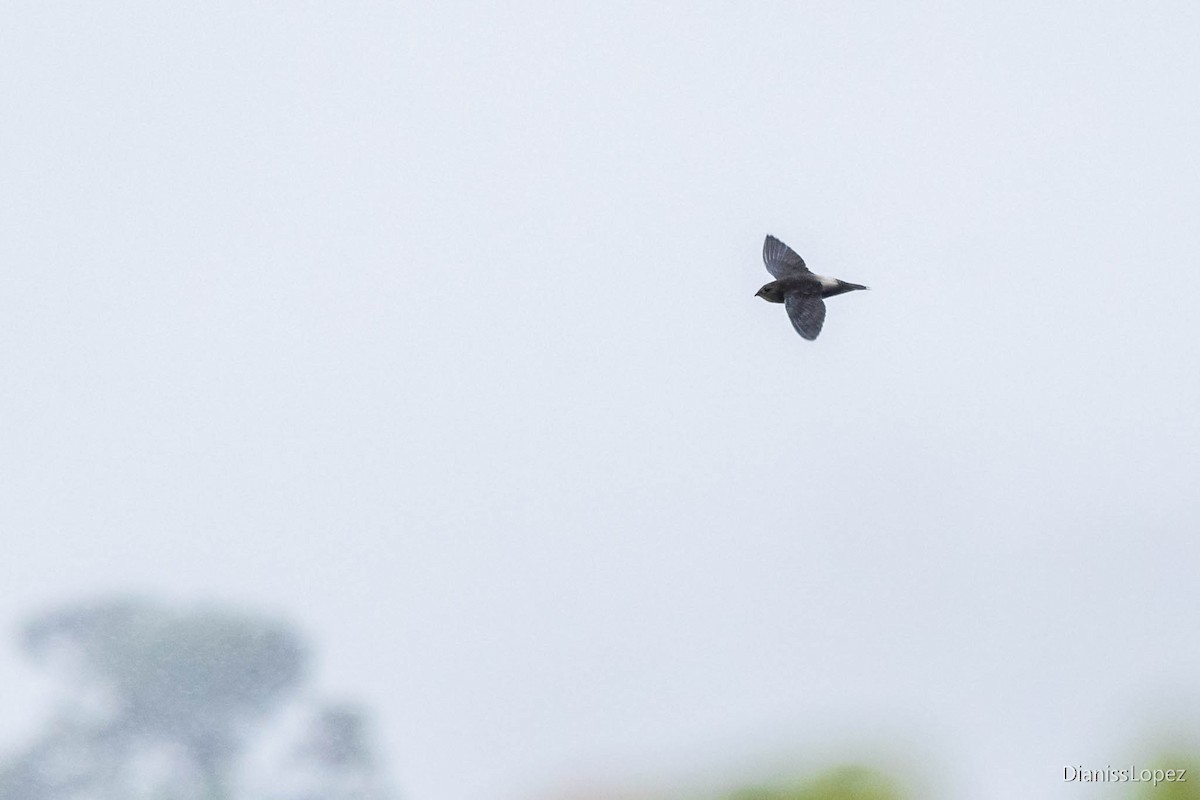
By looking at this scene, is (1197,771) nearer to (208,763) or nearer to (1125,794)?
(1125,794)

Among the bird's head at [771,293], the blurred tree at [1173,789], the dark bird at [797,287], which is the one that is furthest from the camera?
the blurred tree at [1173,789]

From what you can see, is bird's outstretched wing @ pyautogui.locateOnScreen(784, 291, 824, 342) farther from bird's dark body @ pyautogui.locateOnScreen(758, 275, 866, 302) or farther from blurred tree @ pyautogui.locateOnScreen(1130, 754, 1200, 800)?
blurred tree @ pyautogui.locateOnScreen(1130, 754, 1200, 800)

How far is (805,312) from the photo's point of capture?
56.9 feet

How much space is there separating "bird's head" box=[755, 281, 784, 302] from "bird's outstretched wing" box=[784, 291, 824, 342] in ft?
0.26

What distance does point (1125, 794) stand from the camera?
789 inches

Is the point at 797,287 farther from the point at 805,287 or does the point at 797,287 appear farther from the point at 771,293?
the point at 771,293

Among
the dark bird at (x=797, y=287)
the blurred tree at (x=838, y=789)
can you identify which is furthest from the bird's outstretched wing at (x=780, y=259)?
the blurred tree at (x=838, y=789)

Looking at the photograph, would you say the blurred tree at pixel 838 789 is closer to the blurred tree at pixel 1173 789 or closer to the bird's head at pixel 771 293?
the blurred tree at pixel 1173 789

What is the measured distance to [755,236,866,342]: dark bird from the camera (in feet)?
56.7

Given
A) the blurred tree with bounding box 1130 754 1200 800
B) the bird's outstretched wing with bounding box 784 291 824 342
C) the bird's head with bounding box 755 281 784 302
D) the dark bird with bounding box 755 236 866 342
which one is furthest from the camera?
the blurred tree with bounding box 1130 754 1200 800

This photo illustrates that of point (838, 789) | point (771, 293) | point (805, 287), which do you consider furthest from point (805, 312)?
point (838, 789)

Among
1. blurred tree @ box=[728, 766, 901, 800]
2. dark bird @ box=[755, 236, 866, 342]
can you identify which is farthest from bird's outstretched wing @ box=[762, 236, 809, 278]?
blurred tree @ box=[728, 766, 901, 800]

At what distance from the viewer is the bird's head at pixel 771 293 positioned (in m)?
17.5

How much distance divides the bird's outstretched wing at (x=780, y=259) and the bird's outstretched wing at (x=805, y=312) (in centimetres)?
26
